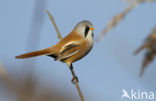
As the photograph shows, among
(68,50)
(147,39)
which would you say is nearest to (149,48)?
(147,39)

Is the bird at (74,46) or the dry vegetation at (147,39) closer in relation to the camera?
the dry vegetation at (147,39)

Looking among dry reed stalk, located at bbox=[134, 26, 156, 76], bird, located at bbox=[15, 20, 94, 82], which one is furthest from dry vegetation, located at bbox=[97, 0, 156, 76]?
bird, located at bbox=[15, 20, 94, 82]

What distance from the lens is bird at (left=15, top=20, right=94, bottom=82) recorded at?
2.29 m

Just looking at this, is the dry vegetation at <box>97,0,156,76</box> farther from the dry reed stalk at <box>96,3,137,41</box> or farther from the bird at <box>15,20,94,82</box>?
the bird at <box>15,20,94,82</box>

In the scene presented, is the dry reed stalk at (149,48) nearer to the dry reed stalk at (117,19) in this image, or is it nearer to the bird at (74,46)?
the dry reed stalk at (117,19)

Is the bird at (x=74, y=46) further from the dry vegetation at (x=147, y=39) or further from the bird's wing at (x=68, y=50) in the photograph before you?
the dry vegetation at (x=147, y=39)

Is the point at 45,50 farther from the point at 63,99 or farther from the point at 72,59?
the point at 63,99

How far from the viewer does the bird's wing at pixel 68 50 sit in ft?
7.58

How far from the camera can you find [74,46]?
2434mm

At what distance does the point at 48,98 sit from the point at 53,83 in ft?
1.82

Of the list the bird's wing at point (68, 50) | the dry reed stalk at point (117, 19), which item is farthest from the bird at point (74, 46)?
the dry reed stalk at point (117, 19)

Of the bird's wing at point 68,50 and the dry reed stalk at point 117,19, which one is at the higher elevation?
the bird's wing at point 68,50

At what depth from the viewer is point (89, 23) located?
8.02 feet

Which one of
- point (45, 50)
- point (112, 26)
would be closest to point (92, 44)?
point (45, 50)
